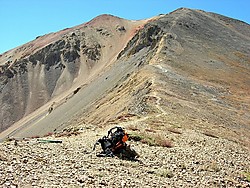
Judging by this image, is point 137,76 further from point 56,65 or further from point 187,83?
point 56,65

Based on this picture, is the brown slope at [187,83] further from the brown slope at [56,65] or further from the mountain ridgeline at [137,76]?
the brown slope at [56,65]

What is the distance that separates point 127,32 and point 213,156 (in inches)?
4449

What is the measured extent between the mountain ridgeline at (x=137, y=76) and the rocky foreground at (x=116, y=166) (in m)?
5.62

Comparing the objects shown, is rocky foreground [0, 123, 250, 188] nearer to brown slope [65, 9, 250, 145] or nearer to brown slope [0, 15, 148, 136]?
brown slope [65, 9, 250, 145]

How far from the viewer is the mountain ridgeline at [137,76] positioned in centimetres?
2753

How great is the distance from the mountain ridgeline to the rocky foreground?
5.62 metres

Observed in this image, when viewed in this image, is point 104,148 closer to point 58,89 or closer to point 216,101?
point 216,101

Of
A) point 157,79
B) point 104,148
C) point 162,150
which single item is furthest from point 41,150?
point 157,79

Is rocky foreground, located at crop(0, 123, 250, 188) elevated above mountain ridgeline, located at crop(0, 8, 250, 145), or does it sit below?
below

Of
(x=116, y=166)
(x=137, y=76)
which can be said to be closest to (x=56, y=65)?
(x=137, y=76)

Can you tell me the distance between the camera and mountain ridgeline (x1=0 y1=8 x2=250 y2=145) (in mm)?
27525

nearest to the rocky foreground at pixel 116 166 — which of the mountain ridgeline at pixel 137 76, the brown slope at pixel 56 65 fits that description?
the mountain ridgeline at pixel 137 76

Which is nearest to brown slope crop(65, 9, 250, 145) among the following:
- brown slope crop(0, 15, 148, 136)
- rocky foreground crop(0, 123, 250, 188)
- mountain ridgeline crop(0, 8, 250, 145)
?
mountain ridgeline crop(0, 8, 250, 145)

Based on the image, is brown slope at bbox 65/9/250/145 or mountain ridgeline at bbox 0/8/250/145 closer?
brown slope at bbox 65/9/250/145
